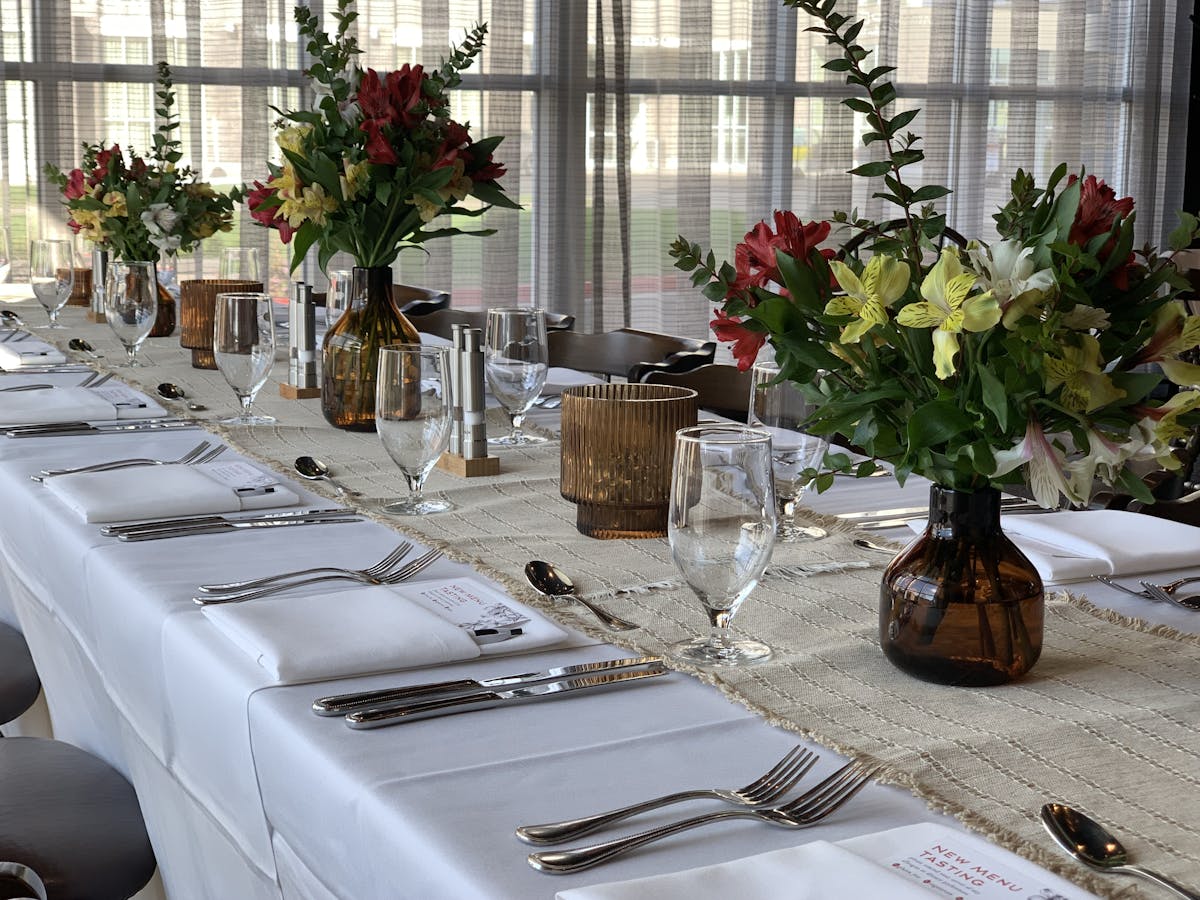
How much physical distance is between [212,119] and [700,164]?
2064 mm

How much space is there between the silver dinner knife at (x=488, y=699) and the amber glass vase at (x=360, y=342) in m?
1.11

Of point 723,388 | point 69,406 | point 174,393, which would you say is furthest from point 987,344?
point 723,388

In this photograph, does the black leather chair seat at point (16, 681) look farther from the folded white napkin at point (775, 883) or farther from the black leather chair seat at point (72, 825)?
the folded white napkin at point (775, 883)

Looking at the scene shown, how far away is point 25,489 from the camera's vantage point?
5.56ft

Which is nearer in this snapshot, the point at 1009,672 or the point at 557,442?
the point at 1009,672

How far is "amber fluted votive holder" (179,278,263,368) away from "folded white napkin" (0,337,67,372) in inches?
10.1

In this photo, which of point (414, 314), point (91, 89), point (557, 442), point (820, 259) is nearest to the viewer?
point (820, 259)

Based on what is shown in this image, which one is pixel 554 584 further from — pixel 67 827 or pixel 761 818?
pixel 67 827

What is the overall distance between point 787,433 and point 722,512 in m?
0.47

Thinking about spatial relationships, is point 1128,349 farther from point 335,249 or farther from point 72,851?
point 335,249

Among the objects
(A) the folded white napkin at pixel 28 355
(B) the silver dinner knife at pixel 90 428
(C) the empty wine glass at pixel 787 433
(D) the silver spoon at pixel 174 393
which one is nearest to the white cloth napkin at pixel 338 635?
(C) the empty wine glass at pixel 787 433

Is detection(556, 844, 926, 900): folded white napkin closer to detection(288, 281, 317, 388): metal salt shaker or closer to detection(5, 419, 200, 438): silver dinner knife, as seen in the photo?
detection(5, 419, 200, 438): silver dinner knife

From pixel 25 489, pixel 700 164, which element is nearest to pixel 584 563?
pixel 25 489

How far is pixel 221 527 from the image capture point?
1.50 m
